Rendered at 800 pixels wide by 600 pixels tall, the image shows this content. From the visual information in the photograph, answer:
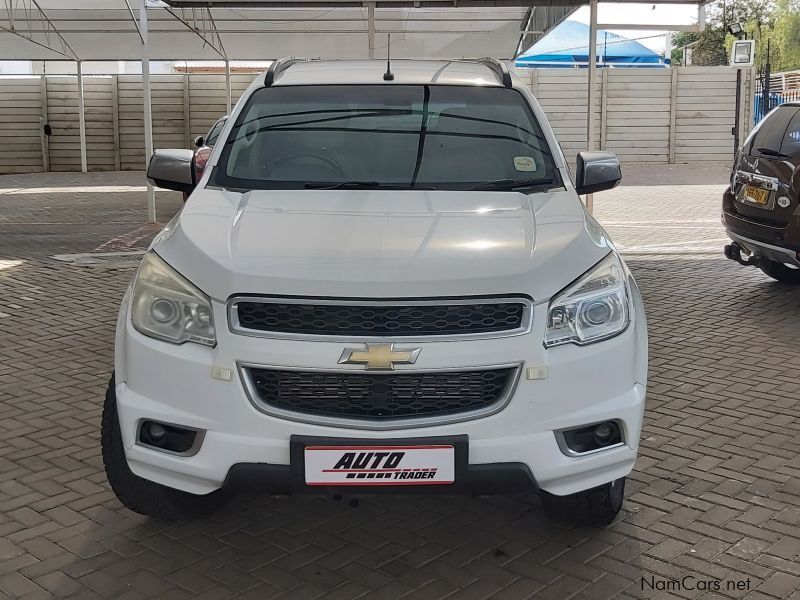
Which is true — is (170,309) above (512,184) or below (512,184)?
below

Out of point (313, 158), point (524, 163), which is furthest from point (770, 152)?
point (313, 158)

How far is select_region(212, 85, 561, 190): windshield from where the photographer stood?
171 inches

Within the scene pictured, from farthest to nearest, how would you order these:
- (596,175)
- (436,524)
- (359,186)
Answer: (596,175) < (359,186) < (436,524)

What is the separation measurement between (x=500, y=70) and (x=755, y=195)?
12.5 ft

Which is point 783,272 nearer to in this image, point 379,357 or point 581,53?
point 379,357

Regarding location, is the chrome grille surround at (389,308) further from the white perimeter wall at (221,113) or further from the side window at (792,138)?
the white perimeter wall at (221,113)

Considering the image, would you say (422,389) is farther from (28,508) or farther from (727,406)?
(727,406)

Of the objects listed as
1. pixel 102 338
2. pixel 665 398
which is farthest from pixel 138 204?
pixel 665 398

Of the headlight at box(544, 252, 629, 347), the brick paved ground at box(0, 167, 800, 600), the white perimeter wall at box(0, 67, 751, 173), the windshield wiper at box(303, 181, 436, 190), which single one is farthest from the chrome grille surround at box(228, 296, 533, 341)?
the white perimeter wall at box(0, 67, 751, 173)

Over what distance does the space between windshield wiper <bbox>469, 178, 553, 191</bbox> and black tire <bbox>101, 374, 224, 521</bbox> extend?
164 cm

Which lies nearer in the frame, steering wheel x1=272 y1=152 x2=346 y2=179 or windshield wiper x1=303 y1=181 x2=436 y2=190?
windshield wiper x1=303 y1=181 x2=436 y2=190

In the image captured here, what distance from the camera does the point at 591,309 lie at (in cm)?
334

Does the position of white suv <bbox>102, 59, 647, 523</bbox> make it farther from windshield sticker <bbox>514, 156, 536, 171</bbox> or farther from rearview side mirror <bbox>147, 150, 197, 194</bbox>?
rearview side mirror <bbox>147, 150, 197, 194</bbox>

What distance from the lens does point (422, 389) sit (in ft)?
10.5
